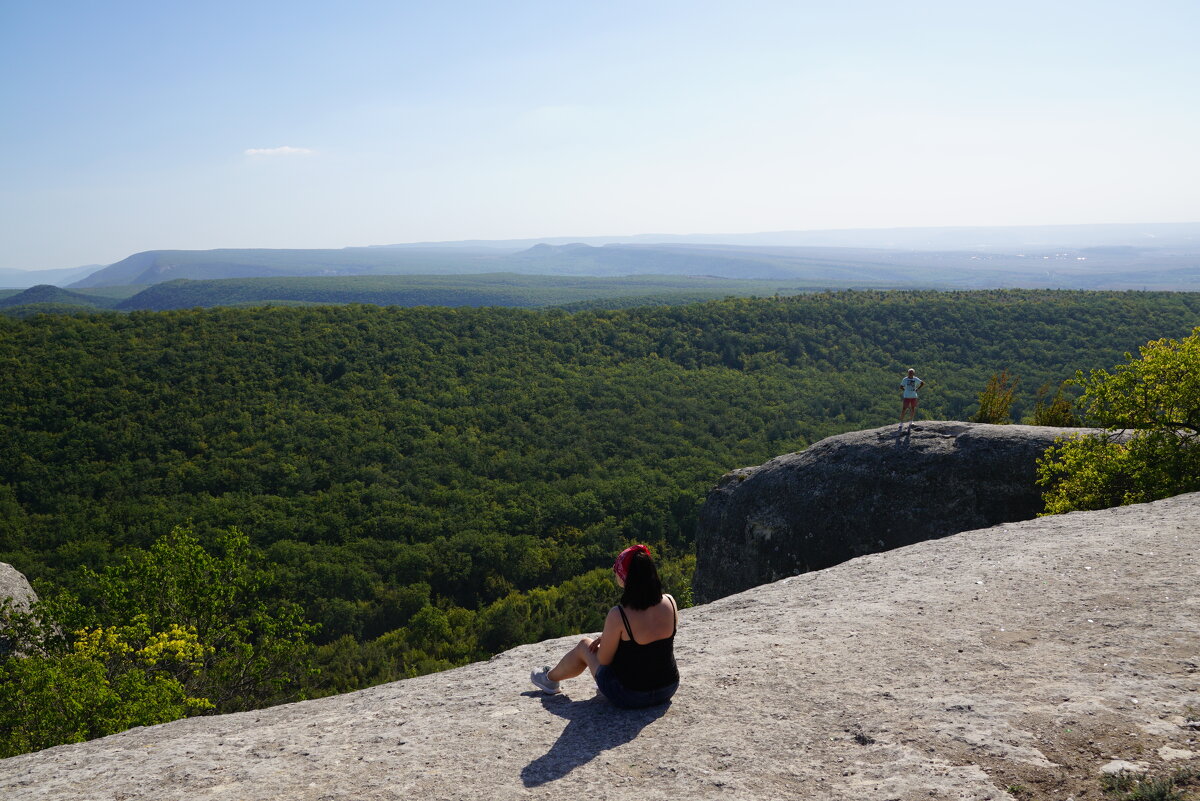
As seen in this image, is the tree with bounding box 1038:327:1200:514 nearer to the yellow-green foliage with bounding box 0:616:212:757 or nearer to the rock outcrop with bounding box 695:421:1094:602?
the rock outcrop with bounding box 695:421:1094:602

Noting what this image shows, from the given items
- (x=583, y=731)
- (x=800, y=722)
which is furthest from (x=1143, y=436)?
(x=583, y=731)

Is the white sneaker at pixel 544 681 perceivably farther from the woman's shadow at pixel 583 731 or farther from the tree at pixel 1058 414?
the tree at pixel 1058 414

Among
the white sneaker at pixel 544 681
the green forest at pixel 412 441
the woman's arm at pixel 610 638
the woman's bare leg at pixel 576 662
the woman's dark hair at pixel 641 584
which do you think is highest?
the woman's dark hair at pixel 641 584

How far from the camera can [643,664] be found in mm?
6211

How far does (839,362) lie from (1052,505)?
194ft

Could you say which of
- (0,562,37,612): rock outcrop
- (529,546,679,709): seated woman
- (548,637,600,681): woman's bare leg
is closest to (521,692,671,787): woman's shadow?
(529,546,679,709): seated woman

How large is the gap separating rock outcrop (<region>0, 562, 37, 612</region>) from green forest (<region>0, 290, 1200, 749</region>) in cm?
238

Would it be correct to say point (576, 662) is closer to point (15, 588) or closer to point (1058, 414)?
point (1058, 414)

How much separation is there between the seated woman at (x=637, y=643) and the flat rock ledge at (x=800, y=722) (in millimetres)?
232

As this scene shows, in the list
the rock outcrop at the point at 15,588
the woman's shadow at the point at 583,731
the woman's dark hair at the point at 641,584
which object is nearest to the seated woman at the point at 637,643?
the woman's dark hair at the point at 641,584

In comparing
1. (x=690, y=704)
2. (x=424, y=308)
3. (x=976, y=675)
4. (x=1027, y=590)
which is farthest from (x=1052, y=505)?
(x=424, y=308)

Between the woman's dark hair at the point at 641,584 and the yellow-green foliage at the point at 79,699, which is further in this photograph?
the yellow-green foliage at the point at 79,699

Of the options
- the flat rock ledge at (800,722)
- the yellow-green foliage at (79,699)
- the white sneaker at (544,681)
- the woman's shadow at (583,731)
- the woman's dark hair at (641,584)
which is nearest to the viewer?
the flat rock ledge at (800,722)

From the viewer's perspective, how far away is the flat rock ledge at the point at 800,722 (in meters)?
5.11
